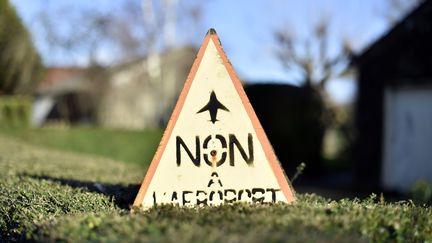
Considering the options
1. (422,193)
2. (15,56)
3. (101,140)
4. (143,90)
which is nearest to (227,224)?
(422,193)

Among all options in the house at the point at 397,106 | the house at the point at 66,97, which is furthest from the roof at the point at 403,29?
the house at the point at 66,97

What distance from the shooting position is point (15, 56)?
101 ft

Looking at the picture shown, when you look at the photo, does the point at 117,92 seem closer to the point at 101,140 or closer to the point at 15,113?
the point at 15,113

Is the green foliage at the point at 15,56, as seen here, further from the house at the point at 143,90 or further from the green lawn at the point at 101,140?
the green lawn at the point at 101,140

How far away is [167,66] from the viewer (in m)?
33.9

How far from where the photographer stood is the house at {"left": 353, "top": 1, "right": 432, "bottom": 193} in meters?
13.9

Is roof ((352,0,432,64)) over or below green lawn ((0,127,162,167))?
over

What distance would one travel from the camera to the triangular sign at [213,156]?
15.8 feet

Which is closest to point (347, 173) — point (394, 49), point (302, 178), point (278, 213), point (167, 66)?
point (302, 178)

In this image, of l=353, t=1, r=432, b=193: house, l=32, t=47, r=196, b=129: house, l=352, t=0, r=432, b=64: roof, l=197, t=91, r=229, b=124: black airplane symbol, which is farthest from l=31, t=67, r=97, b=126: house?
l=197, t=91, r=229, b=124: black airplane symbol

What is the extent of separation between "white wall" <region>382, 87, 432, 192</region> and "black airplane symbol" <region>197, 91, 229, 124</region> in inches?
386

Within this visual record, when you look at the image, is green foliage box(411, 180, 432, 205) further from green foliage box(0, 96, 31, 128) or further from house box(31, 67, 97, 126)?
house box(31, 67, 97, 126)

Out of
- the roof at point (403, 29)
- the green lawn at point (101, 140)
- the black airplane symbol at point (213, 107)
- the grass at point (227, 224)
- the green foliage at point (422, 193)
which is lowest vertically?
the grass at point (227, 224)

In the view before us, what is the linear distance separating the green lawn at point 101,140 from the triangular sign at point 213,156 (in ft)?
64.7
